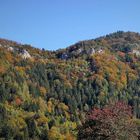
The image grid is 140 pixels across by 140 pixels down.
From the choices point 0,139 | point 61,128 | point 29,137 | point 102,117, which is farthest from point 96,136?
point 61,128

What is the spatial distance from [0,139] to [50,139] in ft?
81.4

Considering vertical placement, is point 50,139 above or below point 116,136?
below

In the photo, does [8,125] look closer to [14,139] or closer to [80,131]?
[14,139]

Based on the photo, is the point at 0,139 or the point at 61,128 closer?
the point at 0,139

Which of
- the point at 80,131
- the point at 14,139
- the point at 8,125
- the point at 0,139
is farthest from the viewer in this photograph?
the point at 8,125

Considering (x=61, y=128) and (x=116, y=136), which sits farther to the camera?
(x=61, y=128)

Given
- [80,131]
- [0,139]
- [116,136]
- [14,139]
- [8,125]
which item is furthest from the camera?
[8,125]

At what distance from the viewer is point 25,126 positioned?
184 meters

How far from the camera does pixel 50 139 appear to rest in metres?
176

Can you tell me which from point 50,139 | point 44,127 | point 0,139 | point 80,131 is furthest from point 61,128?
point 80,131

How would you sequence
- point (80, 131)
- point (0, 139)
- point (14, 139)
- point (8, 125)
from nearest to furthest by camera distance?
point (80, 131), point (0, 139), point (14, 139), point (8, 125)

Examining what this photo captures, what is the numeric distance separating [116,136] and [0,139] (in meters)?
111

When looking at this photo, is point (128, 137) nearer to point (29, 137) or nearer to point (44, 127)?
point (29, 137)

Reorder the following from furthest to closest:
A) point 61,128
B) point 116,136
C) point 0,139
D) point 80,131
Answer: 1. point 61,128
2. point 0,139
3. point 80,131
4. point 116,136
